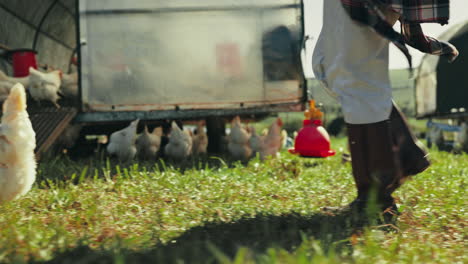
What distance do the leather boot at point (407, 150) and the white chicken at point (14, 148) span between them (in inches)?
79.7

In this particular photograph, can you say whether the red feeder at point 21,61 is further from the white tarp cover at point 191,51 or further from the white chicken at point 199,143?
the white chicken at point 199,143

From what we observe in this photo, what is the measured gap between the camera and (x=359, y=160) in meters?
2.33

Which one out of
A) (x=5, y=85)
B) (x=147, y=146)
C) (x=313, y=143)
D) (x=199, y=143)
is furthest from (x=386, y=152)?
(x=5, y=85)

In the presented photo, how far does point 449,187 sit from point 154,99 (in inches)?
130

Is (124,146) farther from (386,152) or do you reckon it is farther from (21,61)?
(386,152)

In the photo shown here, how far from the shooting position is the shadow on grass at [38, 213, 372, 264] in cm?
166

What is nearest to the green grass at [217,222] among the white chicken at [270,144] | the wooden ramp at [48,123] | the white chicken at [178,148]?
the wooden ramp at [48,123]

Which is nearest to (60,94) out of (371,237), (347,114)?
(347,114)

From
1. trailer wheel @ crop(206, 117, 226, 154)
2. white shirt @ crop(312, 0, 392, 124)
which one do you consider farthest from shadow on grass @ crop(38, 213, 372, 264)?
trailer wheel @ crop(206, 117, 226, 154)

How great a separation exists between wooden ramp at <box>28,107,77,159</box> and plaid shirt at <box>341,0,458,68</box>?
2.99 meters

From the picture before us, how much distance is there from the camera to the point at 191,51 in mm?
5355

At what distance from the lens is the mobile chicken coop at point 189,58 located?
519cm

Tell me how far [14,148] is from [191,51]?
3.14m

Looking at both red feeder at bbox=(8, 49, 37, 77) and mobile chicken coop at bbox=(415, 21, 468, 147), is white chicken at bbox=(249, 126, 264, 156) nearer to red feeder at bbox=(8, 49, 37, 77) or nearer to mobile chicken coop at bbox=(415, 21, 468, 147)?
red feeder at bbox=(8, 49, 37, 77)
